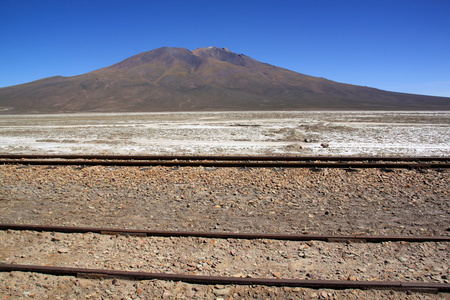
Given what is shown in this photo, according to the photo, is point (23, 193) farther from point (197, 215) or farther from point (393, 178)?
point (393, 178)

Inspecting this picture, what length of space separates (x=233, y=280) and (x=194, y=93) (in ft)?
447

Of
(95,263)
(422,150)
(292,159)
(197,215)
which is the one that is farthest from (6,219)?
(422,150)

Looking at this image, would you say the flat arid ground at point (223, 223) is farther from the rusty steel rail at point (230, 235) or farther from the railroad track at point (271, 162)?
the railroad track at point (271, 162)

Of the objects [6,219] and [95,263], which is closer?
[95,263]

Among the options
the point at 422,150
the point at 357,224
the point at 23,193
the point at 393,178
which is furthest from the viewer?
the point at 422,150

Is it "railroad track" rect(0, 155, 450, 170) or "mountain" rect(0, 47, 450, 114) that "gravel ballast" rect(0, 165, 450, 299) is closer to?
"railroad track" rect(0, 155, 450, 170)

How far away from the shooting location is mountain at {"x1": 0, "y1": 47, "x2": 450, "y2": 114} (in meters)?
110

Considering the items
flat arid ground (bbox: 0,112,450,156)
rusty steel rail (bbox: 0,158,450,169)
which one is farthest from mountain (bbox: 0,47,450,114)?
rusty steel rail (bbox: 0,158,450,169)

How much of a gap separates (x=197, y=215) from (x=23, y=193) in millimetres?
4393

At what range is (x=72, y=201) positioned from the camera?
696 cm

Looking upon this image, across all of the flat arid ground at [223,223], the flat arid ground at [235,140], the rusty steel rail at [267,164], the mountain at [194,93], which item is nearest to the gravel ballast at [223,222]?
the flat arid ground at [223,223]

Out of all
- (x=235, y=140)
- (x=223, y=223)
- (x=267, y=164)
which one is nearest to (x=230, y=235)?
(x=223, y=223)

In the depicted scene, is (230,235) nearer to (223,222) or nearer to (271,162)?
(223,222)

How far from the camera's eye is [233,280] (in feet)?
12.9
